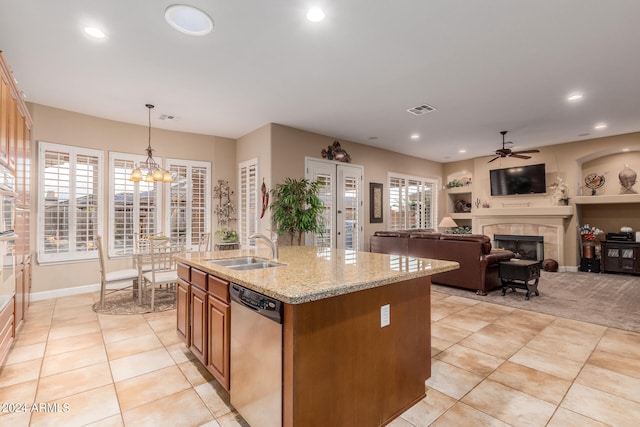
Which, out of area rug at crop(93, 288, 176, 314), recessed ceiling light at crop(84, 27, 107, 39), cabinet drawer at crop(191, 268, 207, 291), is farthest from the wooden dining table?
recessed ceiling light at crop(84, 27, 107, 39)

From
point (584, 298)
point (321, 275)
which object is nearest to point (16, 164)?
Result: point (321, 275)

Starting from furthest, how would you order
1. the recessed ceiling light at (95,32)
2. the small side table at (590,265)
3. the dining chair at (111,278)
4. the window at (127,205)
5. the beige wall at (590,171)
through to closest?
the small side table at (590,265) < the beige wall at (590,171) < the window at (127,205) < the dining chair at (111,278) < the recessed ceiling light at (95,32)

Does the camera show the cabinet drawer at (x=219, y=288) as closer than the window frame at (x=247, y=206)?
Yes

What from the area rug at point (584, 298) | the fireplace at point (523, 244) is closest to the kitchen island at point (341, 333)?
the area rug at point (584, 298)

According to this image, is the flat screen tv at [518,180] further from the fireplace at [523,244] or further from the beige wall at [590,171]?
the fireplace at [523,244]

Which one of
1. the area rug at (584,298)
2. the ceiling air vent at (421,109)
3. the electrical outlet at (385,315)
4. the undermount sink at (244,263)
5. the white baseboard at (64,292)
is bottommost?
the area rug at (584,298)

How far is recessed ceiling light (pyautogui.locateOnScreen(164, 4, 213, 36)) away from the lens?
99.3 inches

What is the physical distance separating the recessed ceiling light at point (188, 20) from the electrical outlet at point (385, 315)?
2680 mm

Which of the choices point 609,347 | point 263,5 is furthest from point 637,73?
point 263,5

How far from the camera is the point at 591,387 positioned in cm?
235

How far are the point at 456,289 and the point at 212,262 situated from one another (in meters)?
4.35

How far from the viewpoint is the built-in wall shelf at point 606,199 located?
6.55 meters

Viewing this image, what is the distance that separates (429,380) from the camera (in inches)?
97.7

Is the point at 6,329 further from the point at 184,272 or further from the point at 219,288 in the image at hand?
the point at 219,288
